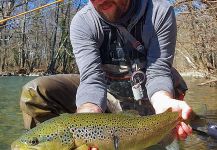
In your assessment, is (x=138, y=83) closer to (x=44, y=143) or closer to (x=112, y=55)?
(x=112, y=55)

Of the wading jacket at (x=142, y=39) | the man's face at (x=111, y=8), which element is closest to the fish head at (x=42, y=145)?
the wading jacket at (x=142, y=39)

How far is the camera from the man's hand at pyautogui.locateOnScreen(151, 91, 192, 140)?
2494mm

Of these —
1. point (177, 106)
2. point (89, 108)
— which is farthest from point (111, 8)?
point (177, 106)

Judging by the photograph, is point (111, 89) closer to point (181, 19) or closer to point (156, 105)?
point (156, 105)

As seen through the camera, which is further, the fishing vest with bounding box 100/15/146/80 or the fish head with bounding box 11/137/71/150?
the fishing vest with bounding box 100/15/146/80

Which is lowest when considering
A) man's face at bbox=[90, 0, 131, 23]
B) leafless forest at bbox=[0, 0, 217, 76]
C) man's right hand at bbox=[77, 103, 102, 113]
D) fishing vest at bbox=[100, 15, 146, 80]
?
leafless forest at bbox=[0, 0, 217, 76]

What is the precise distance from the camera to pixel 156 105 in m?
3.01

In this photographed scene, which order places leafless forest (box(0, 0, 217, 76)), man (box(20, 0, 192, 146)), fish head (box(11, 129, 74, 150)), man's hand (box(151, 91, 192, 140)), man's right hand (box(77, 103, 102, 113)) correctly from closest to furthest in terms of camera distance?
fish head (box(11, 129, 74, 150)), man's hand (box(151, 91, 192, 140)), man's right hand (box(77, 103, 102, 113)), man (box(20, 0, 192, 146)), leafless forest (box(0, 0, 217, 76))

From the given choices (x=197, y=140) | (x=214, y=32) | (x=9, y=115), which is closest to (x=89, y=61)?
(x=197, y=140)

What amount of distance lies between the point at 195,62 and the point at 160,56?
14.3 metres

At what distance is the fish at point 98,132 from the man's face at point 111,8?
1.03 meters

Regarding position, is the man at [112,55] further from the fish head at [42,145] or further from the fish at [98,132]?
the fish head at [42,145]

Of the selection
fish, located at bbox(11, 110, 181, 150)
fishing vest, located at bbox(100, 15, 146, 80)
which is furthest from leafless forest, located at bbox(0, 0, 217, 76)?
fish, located at bbox(11, 110, 181, 150)

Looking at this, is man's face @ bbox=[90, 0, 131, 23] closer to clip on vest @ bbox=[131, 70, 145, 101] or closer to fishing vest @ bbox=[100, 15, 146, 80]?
fishing vest @ bbox=[100, 15, 146, 80]
